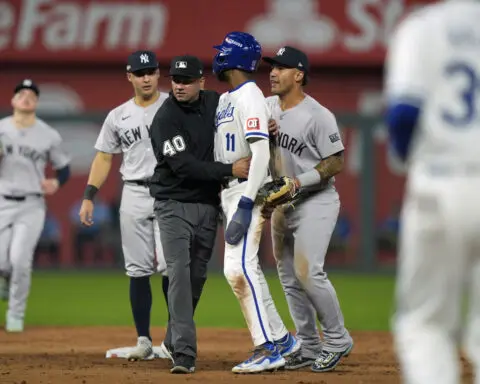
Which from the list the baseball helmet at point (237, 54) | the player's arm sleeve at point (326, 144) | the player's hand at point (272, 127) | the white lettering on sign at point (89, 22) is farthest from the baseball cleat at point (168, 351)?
the white lettering on sign at point (89, 22)

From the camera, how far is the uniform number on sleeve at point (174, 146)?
6.79m

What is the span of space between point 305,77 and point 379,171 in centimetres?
1235

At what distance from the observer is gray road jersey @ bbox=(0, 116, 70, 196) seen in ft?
34.1

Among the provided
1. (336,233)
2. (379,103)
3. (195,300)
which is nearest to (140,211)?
(195,300)

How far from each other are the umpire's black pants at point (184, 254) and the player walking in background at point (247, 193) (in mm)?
211

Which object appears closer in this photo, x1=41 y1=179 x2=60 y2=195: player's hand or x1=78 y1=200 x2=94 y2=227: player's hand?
x1=78 y1=200 x2=94 y2=227: player's hand

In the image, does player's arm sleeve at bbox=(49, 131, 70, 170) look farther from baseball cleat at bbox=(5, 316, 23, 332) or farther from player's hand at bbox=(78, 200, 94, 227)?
player's hand at bbox=(78, 200, 94, 227)

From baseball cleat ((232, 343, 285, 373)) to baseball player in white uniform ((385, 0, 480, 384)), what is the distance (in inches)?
105

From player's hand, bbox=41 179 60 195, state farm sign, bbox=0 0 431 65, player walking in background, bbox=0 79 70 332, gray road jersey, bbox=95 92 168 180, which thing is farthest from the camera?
state farm sign, bbox=0 0 431 65

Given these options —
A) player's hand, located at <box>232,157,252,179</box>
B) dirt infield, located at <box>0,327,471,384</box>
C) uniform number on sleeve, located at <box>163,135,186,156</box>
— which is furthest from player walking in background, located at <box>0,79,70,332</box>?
player's hand, located at <box>232,157,252,179</box>

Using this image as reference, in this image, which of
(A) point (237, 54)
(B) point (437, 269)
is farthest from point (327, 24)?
(B) point (437, 269)

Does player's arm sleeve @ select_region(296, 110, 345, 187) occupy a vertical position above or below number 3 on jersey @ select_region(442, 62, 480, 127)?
below

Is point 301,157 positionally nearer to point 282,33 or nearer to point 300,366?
point 300,366

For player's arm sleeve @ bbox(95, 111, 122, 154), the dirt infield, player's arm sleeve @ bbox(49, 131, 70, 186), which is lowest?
the dirt infield
